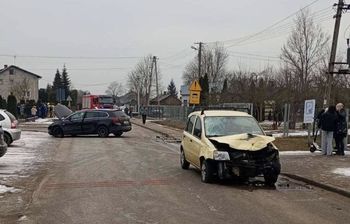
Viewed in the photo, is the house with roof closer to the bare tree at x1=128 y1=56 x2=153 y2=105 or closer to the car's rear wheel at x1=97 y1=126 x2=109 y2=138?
the bare tree at x1=128 y1=56 x2=153 y2=105

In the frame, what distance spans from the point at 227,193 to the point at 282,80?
3896 cm

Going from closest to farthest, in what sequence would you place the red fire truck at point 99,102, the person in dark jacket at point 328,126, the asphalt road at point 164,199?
1. the asphalt road at point 164,199
2. the person in dark jacket at point 328,126
3. the red fire truck at point 99,102

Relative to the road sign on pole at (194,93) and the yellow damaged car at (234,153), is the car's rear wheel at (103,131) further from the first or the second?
the yellow damaged car at (234,153)

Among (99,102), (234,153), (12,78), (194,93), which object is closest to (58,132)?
(194,93)

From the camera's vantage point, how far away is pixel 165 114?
217ft

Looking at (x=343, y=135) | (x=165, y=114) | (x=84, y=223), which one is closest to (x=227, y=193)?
(x=84, y=223)

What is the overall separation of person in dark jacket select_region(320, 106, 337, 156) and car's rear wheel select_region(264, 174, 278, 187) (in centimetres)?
662

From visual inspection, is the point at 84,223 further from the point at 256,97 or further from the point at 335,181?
the point at 256,97

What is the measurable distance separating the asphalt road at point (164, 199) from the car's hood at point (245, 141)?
85cm

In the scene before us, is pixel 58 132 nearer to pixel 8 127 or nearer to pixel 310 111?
pixel 8 127

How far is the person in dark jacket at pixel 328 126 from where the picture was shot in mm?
18266

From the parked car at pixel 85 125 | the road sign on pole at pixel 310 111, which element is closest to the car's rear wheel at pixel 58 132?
the parked car at pixel 85 125

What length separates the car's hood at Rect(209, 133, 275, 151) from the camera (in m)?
12.1

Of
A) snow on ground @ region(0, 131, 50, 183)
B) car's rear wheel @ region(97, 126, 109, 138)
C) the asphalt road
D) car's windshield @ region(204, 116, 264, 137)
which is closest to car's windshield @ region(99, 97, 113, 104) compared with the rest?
car's rear wheel @ region(97, 126, 109, 138)
